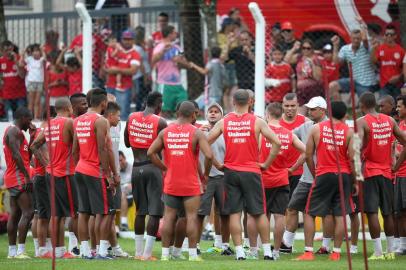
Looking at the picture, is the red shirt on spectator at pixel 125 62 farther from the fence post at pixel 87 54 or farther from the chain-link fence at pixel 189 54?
the fence post at pixel 87 54

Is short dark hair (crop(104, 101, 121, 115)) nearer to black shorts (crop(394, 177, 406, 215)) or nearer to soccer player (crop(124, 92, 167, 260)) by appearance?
soccer player (crop(124, 92, 167, 260))

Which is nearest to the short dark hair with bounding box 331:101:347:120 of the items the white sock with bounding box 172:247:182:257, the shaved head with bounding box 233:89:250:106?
the shaved head with bounding box 233:89:250:106

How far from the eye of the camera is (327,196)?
16.7 metres

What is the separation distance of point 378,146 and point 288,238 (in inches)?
87.7

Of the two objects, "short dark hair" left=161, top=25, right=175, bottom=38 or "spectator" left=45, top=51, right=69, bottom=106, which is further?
"spectator" left=45, top=51, right=69, bottom=106

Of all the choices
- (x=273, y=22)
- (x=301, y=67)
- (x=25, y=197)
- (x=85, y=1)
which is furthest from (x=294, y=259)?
(x=85, y=1)

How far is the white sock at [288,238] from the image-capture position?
18.2m

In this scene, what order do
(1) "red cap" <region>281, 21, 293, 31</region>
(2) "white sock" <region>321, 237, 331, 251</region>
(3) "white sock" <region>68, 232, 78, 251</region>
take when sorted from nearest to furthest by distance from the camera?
1. (2) "white sock" <region>321, 237, 331, 251</region>
2. (3) "white sock" <region>68, 232, 78, 251</region>
3. (1) "red cap" <region>281, 21, 293, 31</region>

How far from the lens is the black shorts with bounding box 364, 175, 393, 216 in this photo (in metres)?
17.0

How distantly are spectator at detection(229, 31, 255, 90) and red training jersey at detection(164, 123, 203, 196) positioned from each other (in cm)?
726

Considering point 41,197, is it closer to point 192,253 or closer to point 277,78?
point 192,253

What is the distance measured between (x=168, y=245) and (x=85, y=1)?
1191cm

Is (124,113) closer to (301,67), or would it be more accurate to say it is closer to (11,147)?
(301,67)

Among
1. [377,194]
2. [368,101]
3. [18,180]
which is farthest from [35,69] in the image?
[377,194]
